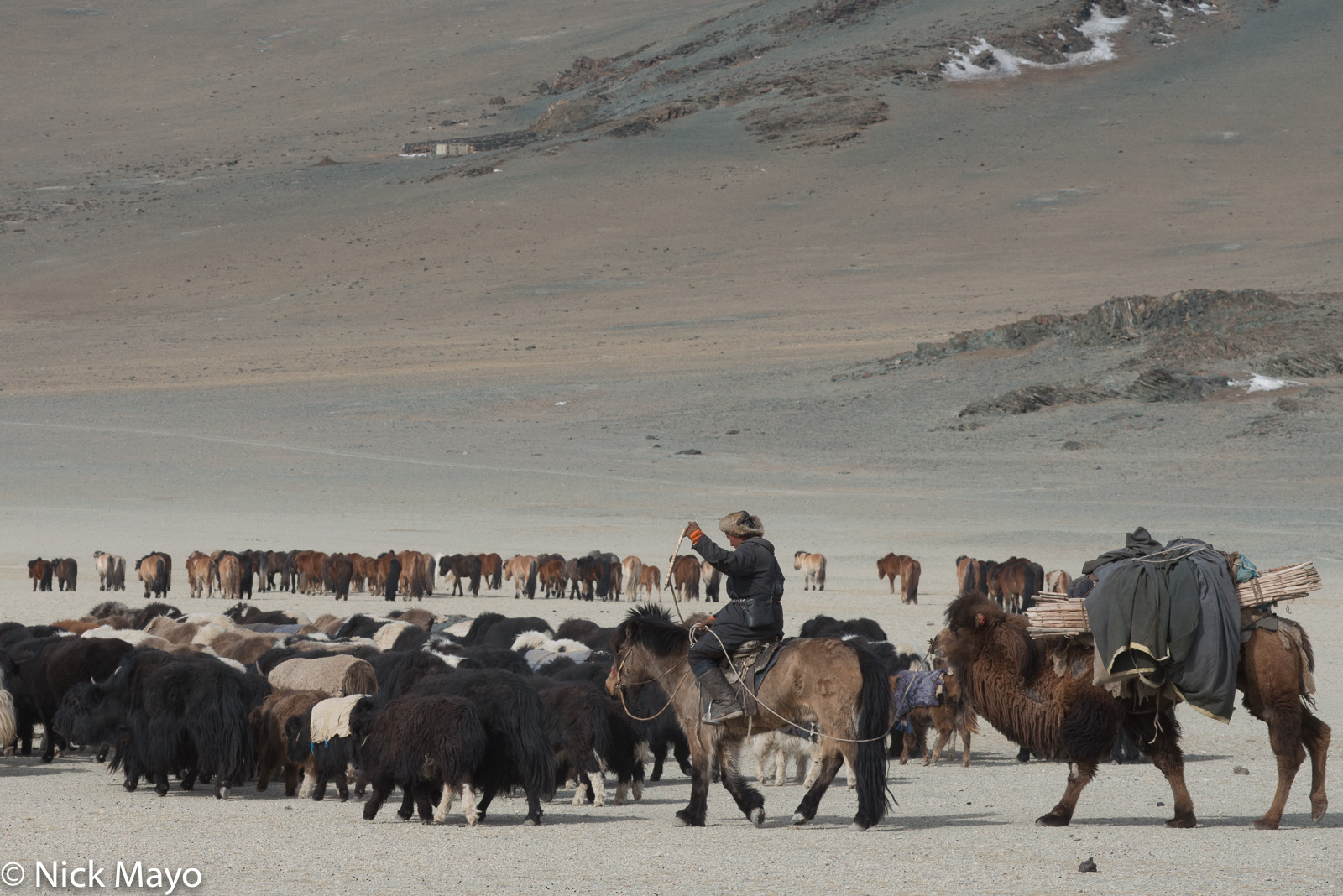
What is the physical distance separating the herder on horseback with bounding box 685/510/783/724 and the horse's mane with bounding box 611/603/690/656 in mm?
269

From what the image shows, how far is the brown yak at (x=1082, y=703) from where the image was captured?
8641 millimetres

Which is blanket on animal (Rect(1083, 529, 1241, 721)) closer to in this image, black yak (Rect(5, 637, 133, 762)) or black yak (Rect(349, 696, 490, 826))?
black yak (Rect(349, 696, 490, 826))

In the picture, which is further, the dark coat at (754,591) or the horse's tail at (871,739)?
the dark coat at (754,591)

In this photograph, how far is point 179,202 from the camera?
104375 mm

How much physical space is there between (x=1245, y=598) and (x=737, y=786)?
2853mm

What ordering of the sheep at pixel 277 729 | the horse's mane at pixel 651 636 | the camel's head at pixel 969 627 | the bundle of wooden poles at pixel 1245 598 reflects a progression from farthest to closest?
the sheep at pixel 277 729, the horse's mane at pixel 651 636, the camel's head at pixel 969 627, the bundle of wooden poles at pixel 1245 598

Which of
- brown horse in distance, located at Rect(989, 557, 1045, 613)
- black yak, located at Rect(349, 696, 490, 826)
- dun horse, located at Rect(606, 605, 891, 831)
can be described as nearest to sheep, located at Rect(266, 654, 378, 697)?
black yak, located at Rect(349, 696, 490, 826)

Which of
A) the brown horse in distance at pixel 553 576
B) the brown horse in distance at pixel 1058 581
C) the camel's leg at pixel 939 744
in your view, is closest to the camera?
the camel's leg at pixel 939 744

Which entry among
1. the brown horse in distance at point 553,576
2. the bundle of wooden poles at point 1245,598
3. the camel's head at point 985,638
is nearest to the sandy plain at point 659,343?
the camel's head at point 985,638

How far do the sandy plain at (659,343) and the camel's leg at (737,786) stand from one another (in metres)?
0.34

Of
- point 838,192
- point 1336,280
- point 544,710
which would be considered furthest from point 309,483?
point 838,192

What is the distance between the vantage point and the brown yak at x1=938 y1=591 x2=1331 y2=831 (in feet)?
28.3

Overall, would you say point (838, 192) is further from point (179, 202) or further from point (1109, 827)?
point (1109, 827)

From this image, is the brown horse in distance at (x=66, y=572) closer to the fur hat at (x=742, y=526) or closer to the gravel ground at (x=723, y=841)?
the gravel ground at (x=723, y=841)
